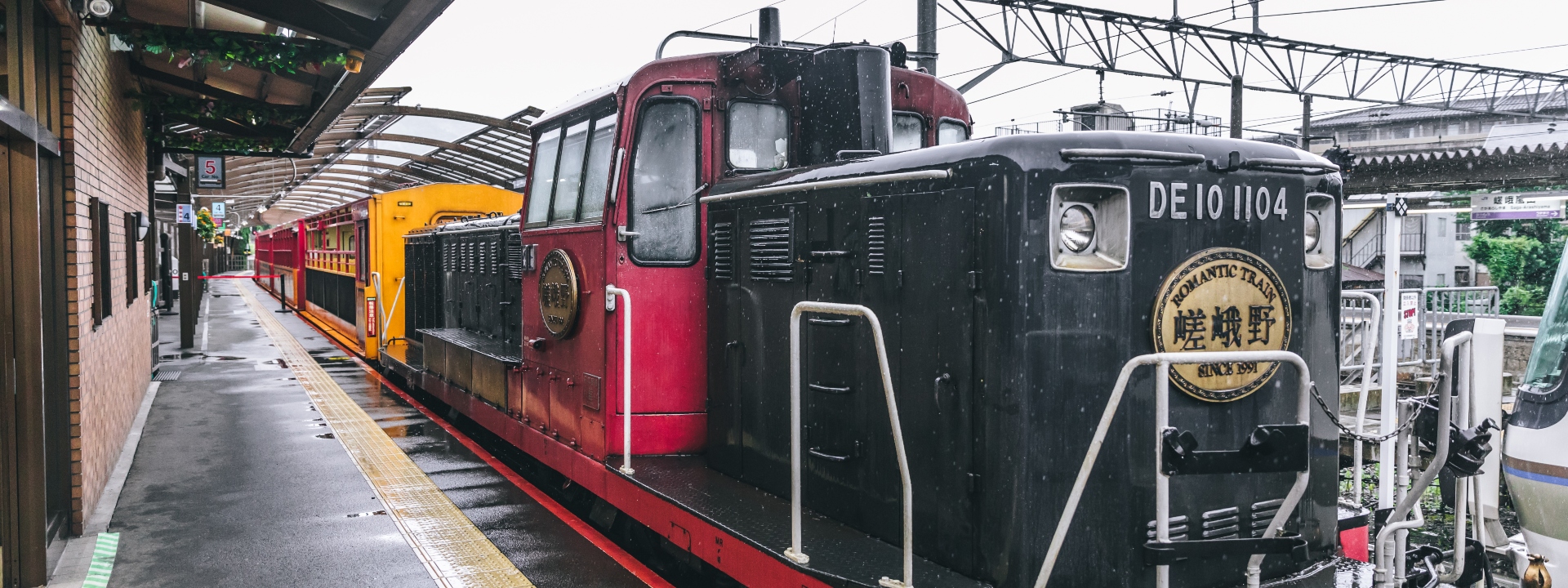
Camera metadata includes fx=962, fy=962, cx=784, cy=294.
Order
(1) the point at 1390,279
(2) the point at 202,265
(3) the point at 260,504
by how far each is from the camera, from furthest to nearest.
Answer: (2) the point at 202,265, (1) the point at 1390,279, (3) the point at 260,504

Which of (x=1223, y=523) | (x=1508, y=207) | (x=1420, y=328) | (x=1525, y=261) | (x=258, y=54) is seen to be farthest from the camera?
(x=1525, y=261)

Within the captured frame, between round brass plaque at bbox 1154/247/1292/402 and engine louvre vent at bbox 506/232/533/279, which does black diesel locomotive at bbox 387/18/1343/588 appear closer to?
round brass plaque at bbox 1154/247/1292/402

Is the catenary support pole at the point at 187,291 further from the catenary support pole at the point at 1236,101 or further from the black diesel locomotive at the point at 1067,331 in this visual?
the catenary support pole at the point at 1236,101

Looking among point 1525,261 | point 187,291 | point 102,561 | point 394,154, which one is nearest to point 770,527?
point 102,561

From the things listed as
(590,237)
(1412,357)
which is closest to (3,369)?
(590,237)

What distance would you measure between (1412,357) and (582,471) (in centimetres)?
1279

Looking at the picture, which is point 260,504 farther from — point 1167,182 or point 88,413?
point 1167,182

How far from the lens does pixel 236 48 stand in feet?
22.7

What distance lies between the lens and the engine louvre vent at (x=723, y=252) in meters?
4.61

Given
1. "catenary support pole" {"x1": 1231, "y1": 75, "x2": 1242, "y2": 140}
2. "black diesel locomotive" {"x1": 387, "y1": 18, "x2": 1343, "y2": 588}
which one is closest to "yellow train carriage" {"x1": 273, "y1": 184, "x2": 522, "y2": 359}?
"black diesel locomotive" {"x1": 387, "y1": 18, "x2": 1343, "y2": 588}

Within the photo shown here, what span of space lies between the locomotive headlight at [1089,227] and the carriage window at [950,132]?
2.11 metres

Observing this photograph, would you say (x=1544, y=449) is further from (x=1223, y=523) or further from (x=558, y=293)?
(x=558, y=293)

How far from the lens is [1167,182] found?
10.3 feet

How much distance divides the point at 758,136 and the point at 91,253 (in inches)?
170
